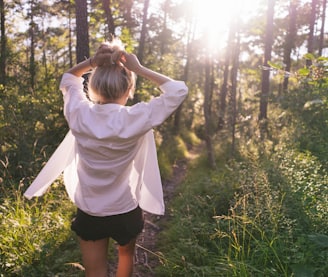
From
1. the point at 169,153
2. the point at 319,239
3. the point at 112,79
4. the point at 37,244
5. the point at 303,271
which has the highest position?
the point at 112,79

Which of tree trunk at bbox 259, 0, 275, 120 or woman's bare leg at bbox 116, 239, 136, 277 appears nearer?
woman's bare leg at bbox 116, 239, 136, 277

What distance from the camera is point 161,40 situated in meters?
19.4

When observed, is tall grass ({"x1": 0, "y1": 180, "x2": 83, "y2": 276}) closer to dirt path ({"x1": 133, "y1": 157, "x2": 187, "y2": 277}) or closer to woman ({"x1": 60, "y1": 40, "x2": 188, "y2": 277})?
dirt path ({"x1": 133, "y1": 157, "x2": 187, "y2": 277})

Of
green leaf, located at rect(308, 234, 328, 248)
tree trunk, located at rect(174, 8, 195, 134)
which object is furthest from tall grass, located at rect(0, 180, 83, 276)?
tree trunk, located at rect(174, 8, 195, 134)

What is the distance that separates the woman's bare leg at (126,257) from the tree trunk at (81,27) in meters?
5.28

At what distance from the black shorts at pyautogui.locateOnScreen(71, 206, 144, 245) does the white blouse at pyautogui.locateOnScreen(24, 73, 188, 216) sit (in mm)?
58

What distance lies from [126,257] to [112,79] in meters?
1.38

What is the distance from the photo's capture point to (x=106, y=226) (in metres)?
2.53

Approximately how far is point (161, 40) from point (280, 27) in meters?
7.99

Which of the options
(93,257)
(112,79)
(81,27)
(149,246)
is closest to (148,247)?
(149,246)

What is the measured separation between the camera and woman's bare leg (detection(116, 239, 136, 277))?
2.70 m

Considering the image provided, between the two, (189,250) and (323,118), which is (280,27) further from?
(189,250)

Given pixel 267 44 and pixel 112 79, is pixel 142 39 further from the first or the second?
pixel 112 79

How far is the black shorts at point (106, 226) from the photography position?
8.26 feet
